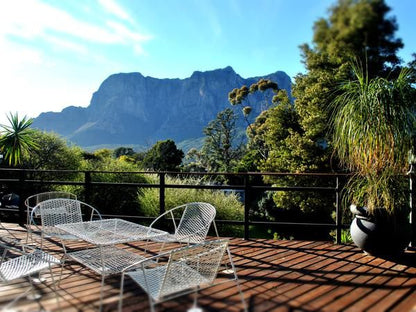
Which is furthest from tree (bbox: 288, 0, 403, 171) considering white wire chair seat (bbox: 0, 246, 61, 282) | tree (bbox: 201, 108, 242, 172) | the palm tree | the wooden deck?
tree (bbox: 201, 108, 242, 172)

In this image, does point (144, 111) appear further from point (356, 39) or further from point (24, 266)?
point (356, 39)

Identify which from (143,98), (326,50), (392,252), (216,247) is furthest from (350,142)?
(143,98)

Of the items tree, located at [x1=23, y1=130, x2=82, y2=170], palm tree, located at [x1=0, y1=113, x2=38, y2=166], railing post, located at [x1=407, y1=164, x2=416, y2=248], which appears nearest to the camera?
railing post, located at [x1=407, y1=164, x2=416, y2=248]

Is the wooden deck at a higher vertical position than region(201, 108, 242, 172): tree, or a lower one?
lower

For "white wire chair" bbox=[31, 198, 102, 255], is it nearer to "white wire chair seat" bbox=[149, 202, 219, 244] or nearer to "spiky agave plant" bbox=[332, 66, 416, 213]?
"white wire chair seat" bbox=[149, 202, 219, 244]

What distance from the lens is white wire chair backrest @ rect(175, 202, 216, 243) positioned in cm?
351

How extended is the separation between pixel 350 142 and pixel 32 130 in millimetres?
5661

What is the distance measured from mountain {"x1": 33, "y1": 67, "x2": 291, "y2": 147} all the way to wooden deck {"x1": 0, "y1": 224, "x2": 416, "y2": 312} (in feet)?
181

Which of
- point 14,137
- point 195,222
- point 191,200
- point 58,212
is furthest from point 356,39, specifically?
point 14,137

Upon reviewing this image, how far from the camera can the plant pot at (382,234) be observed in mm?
3678

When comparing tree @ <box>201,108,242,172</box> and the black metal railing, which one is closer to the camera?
the black metal railing

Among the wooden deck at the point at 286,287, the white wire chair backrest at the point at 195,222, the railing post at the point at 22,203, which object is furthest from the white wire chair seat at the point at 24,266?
the railing post at the point at 22,203

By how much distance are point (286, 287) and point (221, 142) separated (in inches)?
1192

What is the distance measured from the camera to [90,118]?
73500 millimetres
